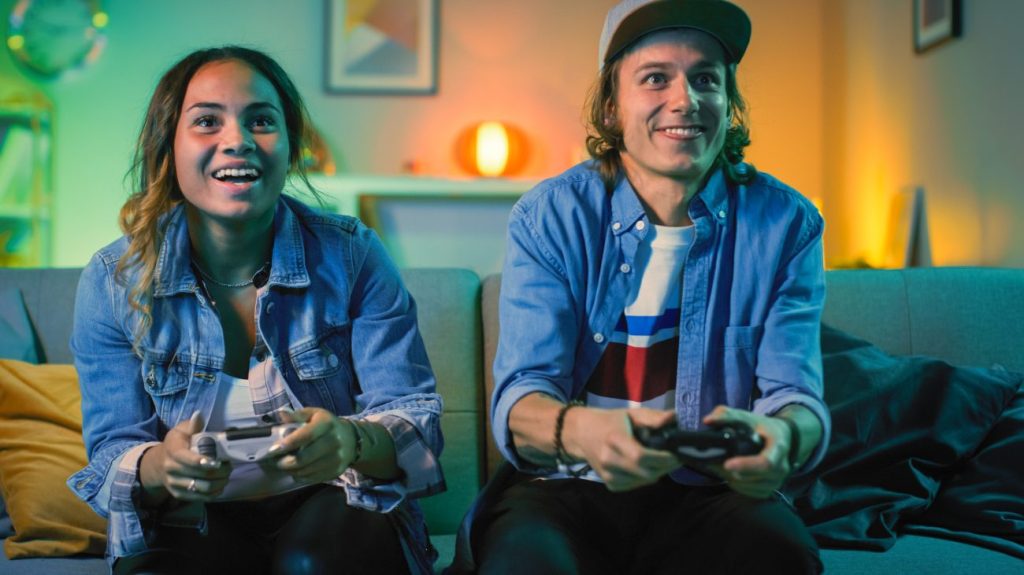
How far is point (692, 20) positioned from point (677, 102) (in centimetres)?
12

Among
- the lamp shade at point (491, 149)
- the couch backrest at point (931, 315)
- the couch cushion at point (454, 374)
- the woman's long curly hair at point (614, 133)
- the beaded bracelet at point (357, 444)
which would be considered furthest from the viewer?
the lamp shade at point (491, 149)

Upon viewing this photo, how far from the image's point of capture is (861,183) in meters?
4.64

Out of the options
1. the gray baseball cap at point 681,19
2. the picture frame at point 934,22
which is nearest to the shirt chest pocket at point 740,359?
the gray baseball cap at point 681,19

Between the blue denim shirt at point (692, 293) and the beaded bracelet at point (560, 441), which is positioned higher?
the blue denim shirt at point (692, 293)

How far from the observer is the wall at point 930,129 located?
10.2ft

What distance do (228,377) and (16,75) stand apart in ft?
14.8

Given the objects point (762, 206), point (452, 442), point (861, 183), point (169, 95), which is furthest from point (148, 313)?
point (861, 183)

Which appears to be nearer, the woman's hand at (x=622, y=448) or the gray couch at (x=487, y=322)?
the woman's hand at (x=622, y=448)

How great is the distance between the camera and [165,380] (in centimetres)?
140

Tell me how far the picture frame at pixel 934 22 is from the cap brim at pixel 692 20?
2.41 metres

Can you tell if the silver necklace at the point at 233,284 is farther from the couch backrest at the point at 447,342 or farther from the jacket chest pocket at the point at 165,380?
the couch backrest at the point at 447,342

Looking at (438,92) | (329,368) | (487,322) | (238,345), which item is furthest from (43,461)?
(438,92)

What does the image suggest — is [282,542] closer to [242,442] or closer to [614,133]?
[242,442]

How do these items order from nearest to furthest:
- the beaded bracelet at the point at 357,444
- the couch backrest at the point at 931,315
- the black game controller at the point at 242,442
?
the black game controller at the point at 242,442 → the beaded bracelet at the point at 357,444 → the couch backrest at the point at 931,315
